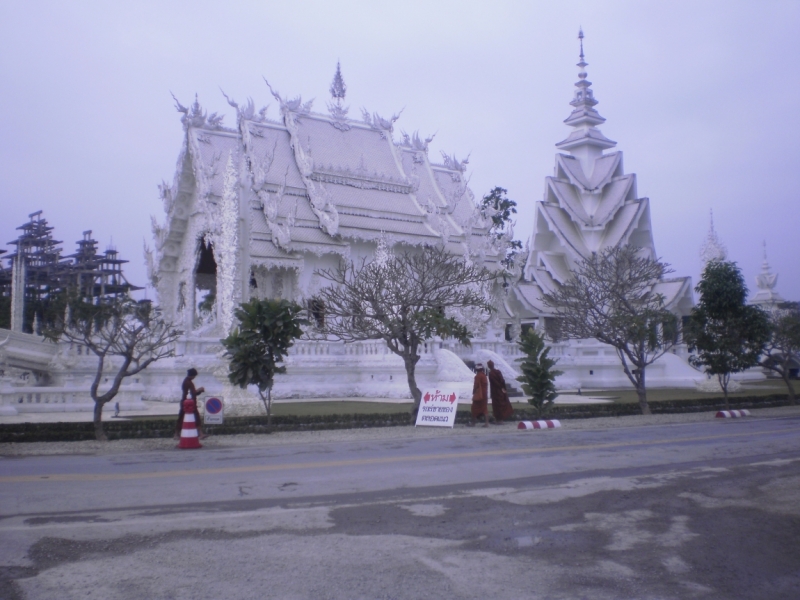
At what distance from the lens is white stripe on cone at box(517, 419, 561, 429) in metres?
15.1

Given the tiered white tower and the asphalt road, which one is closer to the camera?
the asphalt road

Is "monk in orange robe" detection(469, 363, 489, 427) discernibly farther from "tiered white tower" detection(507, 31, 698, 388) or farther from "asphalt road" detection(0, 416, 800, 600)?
"tiered white tower" detection(507, 31, 698, 388)

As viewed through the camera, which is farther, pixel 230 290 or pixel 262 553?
pixel 230 290

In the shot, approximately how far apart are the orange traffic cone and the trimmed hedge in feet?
5.87

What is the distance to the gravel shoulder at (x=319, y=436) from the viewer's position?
1199 cm

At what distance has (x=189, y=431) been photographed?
12.1 m

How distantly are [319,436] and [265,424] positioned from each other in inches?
78.1

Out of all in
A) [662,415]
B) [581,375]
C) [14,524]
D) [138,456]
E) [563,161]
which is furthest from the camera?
[563,161]

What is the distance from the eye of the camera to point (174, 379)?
2342 centimetres

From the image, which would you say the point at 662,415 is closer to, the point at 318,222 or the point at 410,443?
the point at 410,443

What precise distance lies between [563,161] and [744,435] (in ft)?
88.3

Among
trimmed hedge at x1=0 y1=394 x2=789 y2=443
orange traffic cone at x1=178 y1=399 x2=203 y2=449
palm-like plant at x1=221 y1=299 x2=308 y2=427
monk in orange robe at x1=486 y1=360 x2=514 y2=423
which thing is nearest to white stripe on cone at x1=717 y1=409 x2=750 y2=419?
trimmed hedge at x1=0 y1=394 x2=789 y2=443

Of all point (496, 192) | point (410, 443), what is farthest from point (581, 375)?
point (496, 192)

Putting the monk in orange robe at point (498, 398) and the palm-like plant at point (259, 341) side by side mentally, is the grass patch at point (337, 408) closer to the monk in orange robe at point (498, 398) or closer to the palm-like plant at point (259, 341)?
the monk in orange robe at point (498, 398)
